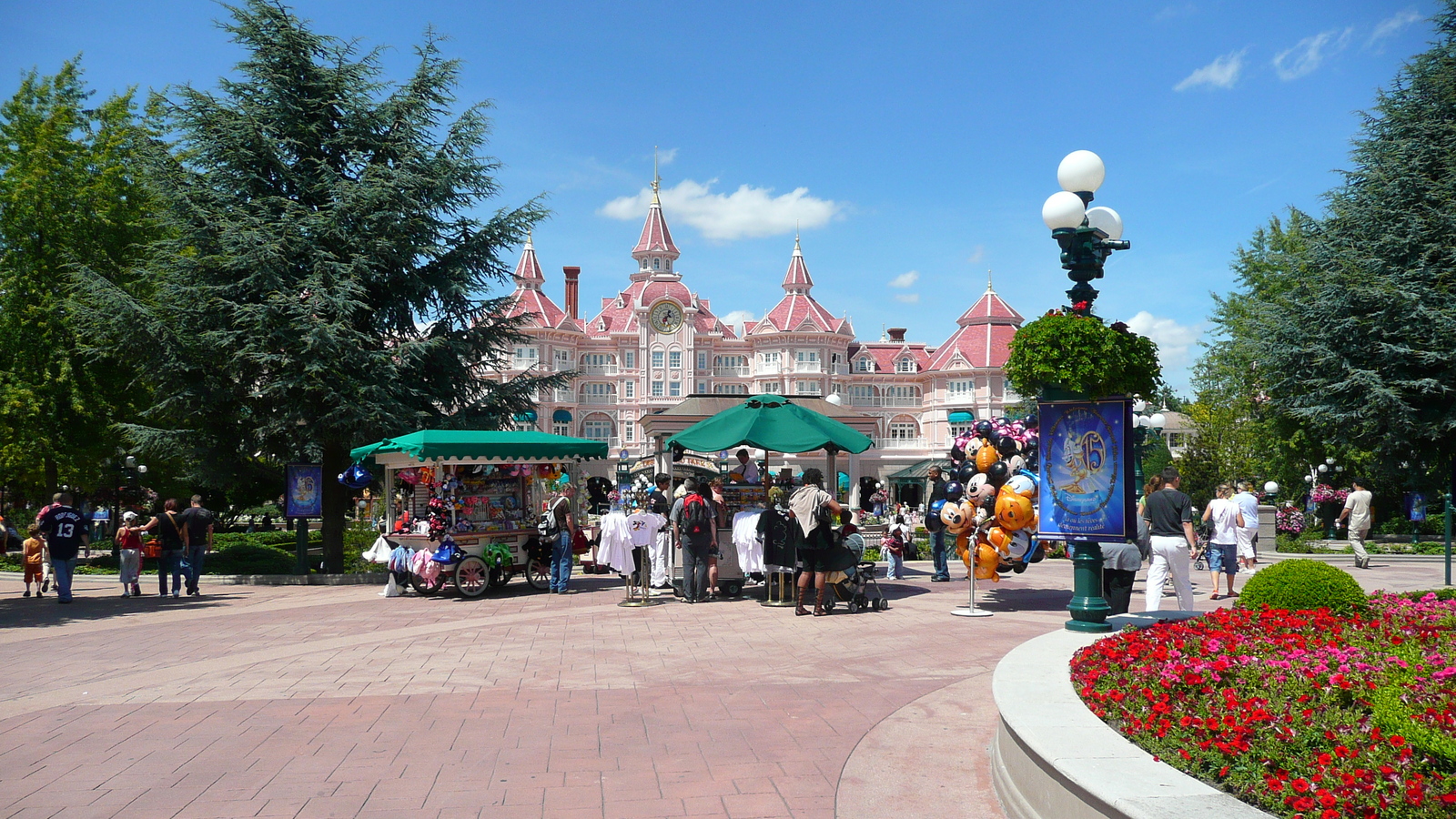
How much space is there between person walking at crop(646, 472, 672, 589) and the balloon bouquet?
3.87 meters

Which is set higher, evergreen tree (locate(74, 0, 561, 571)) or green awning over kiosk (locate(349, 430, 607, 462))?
evergreen tree (locate(74, 0, 561, 571))

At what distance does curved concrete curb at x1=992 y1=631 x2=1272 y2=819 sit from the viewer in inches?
139

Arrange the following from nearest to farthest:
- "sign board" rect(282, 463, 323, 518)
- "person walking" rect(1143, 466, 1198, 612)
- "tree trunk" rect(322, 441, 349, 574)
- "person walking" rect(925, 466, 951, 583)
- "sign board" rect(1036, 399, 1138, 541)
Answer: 1. "sign board" rect(1036, 399, 1138, 541)
2. "person walking" rect(1143, 466, 1198, 612)
3. "person walking" rect(925, 466, 951, 583)
4. "sign board" rect(282, 463, 323, 518)
5. "tree trunk" rect(322, 441, 349, 574)

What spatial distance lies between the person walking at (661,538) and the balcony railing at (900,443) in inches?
2289

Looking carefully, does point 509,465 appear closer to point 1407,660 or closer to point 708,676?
point 708,676

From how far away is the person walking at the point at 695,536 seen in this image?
13.1 metres

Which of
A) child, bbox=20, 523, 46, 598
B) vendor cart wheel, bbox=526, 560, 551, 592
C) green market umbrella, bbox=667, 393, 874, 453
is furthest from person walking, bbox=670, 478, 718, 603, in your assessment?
child, bbox=20, 523, 46, 598

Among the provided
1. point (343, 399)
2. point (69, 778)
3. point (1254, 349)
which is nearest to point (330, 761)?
point (69, 778)

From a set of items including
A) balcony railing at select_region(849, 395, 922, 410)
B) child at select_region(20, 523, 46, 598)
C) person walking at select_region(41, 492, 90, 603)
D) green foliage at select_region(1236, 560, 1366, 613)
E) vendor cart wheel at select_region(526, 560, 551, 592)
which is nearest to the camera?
green foliage at select_region(1236, 560, 1366, 613)

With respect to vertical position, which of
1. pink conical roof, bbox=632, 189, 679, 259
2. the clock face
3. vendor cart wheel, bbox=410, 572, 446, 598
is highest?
pink conical roof, bbox=632, 189, 679, 259

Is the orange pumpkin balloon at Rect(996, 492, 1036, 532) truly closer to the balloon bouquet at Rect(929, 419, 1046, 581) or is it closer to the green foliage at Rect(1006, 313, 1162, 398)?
the balloon bouquet at Rect(929, 419, 1046, 581)

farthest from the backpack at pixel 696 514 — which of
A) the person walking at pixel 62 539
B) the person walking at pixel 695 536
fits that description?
the person walking at pixel 62 539

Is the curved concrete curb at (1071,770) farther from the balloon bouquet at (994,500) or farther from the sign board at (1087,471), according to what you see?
the balloon bouquet at (994,500)

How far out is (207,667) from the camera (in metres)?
8.83
